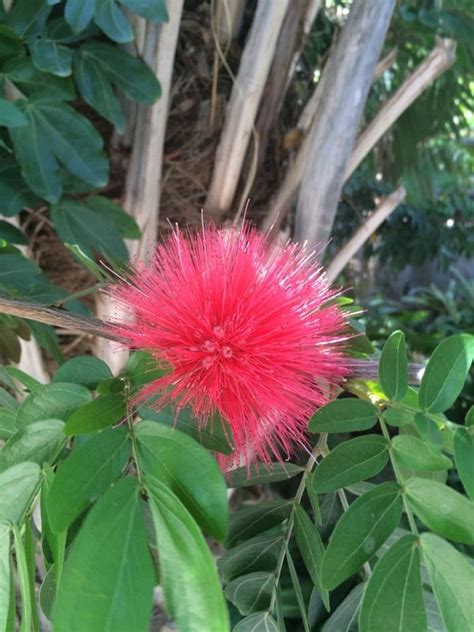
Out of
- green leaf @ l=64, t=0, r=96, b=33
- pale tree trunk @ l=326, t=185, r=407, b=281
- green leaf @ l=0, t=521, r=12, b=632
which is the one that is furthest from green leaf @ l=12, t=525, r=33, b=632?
pale tree trunk @ l=326, t=185, r=407, b=281

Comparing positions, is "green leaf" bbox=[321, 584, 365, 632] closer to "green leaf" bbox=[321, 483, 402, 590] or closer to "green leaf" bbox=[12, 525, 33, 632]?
"green leaf" bbox=[321, 483, 402, 590]

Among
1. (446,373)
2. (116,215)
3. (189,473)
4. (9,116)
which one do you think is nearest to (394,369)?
(446,373)

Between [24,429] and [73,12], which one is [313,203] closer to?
[73,12]

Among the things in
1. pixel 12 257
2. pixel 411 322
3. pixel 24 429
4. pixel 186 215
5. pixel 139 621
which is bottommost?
pixel 139 621

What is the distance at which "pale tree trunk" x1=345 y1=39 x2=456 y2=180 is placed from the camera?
2.78 feet

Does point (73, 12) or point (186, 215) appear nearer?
point (73, 12)

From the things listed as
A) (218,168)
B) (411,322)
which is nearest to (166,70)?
(218,168)

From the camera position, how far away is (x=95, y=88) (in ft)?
2.30

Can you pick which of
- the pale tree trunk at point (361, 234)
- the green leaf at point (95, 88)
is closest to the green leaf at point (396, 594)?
the green leaf at point (95, 88)

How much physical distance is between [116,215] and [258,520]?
48cm

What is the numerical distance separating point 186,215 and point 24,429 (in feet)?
2.08

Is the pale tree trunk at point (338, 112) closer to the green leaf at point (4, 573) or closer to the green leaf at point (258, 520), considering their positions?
the green leaf at point (258, 520)

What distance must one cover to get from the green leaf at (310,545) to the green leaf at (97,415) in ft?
0.45

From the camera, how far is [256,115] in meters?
0.86
